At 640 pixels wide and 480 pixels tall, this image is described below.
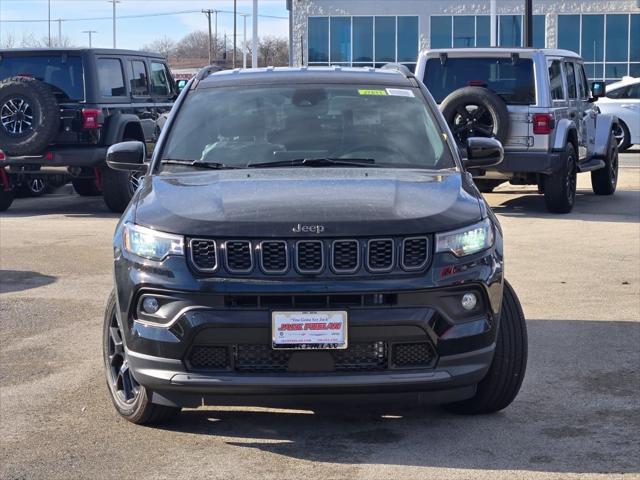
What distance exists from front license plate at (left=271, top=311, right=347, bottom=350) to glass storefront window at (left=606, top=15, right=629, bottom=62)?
4372 centimetres

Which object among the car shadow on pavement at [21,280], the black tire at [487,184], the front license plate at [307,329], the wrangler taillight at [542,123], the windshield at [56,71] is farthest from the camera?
the black tire at [487,184]

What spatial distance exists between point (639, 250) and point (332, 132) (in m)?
6.05

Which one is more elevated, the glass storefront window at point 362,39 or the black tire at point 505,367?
the glass storefront window at point 362,39

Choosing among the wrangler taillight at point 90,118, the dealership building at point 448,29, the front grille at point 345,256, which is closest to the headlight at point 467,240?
the front grille at point 345,256

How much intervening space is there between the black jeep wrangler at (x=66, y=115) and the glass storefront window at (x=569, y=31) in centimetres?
3412

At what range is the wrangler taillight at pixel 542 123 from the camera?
13930 mm

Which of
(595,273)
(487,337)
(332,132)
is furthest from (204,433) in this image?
(595,273)

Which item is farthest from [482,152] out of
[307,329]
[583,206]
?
[583,206]

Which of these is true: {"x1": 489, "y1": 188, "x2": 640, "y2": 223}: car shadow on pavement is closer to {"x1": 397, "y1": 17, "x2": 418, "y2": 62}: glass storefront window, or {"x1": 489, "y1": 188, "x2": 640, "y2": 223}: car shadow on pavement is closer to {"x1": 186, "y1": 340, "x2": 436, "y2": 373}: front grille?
{"x1": 186, "y1": 340, "x2": 436, "y2": 373}: front grille

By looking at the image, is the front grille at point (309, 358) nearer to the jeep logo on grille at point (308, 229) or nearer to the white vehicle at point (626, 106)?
the jeep logo on grille at point (308, 229)

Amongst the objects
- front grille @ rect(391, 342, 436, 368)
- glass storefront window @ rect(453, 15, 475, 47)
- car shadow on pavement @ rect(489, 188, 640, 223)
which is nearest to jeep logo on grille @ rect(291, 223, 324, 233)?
front grille @ rect(391, 342, 436, 368)

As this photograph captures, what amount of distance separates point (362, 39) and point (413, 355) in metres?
43.4

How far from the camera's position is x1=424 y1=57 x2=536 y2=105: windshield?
14070 mm

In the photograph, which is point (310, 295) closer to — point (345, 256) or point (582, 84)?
point (345, 256)
